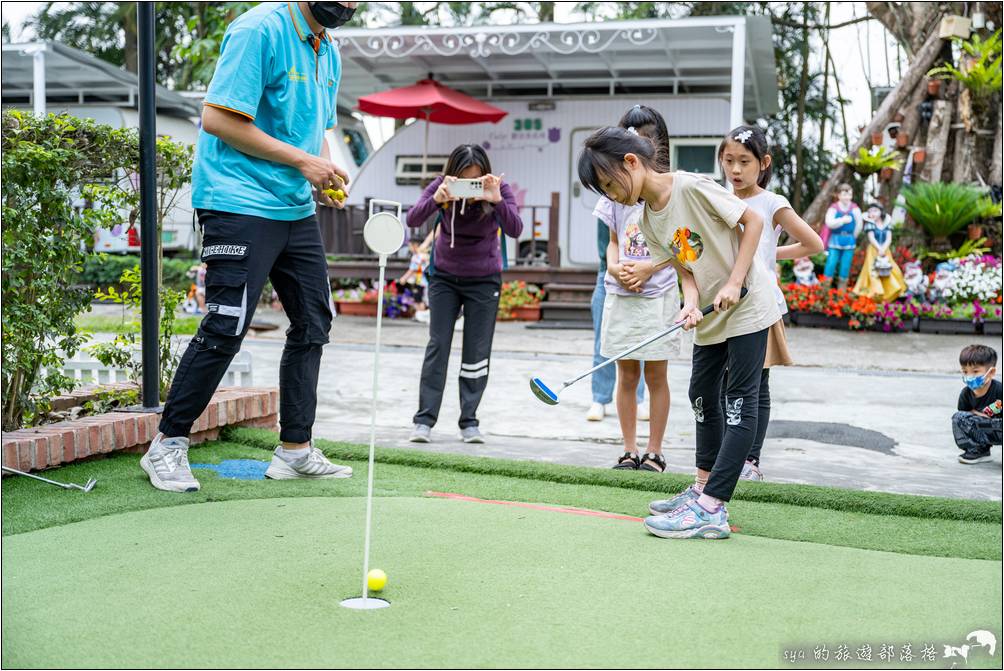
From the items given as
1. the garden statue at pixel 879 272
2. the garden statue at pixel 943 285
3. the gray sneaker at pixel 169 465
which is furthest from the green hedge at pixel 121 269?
the gray sneaker at pixel 169 465

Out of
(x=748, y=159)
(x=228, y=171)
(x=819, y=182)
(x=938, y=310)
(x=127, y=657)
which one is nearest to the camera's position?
(x=127, y=657)

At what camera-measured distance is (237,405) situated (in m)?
4.29

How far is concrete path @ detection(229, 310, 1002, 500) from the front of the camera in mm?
4297

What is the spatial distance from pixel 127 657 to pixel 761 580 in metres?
1.36

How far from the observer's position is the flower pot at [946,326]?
399 inches

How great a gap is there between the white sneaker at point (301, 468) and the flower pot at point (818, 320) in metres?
8.00

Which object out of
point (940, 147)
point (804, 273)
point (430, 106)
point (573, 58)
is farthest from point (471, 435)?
point (940, 147)

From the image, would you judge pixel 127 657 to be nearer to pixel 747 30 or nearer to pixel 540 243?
pixel 747 30

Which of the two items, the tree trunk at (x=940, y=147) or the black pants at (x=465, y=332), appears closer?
the black pants at (x=465, y=332)

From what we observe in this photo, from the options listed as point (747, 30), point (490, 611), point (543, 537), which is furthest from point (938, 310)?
point (490, 611)

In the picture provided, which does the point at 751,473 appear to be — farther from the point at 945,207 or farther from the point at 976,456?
the point at 945,207

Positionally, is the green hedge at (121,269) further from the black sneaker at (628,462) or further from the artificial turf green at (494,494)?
the black sneaker at (628,462)

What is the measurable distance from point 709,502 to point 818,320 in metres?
8.24

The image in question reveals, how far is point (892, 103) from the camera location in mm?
13039
